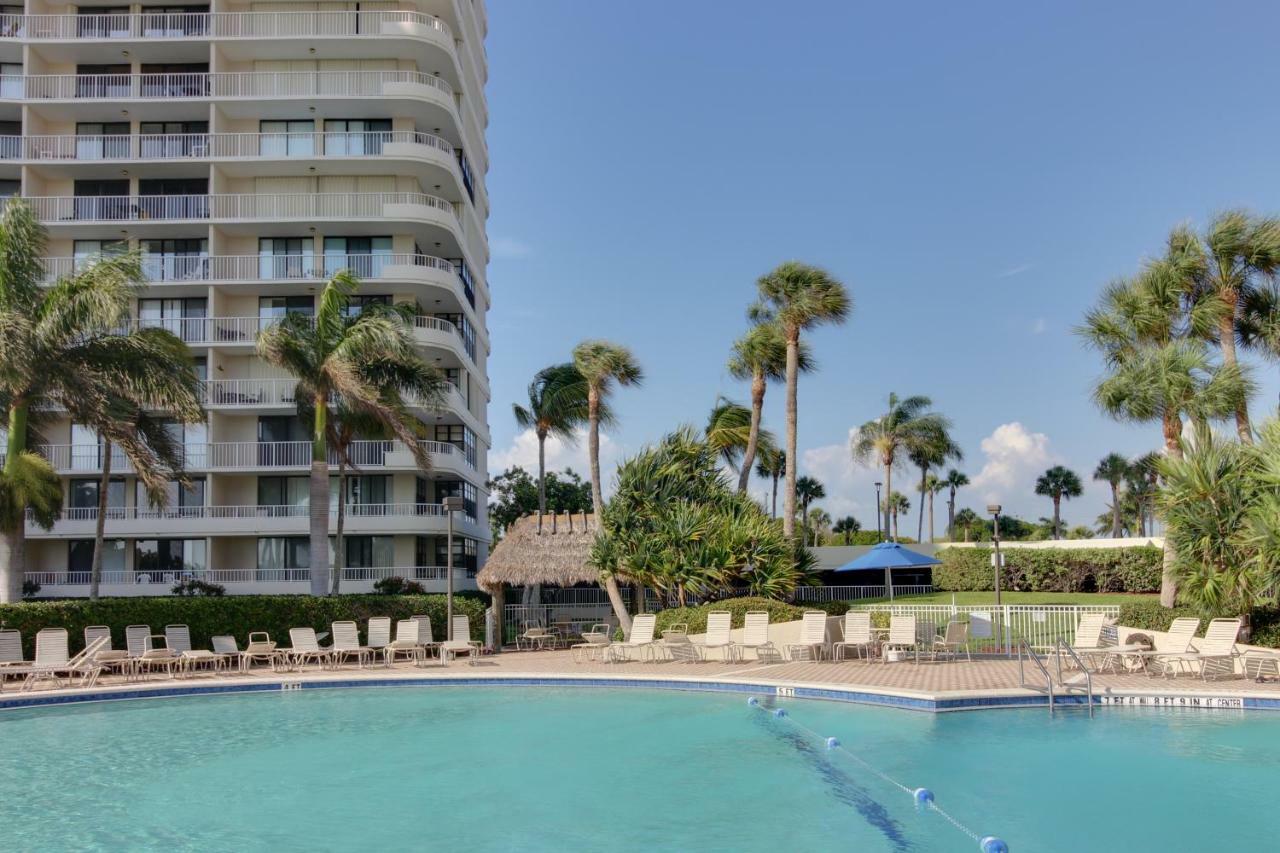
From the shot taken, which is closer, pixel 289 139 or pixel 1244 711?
pixel 1244 711

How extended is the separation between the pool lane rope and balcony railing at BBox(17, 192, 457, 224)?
26600mm

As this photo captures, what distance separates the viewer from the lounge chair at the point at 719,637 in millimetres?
22391

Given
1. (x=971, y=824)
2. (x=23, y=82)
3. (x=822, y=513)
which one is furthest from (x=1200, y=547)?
(x=822, y=513)

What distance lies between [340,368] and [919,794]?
62.8 feet

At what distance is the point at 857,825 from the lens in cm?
1025

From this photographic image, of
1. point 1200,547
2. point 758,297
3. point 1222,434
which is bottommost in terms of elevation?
point 1200,547

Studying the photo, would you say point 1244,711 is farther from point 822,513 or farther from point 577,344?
point 822,513

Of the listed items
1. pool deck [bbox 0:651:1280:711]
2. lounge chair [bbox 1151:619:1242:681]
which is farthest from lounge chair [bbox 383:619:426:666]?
lounge chair [bbox 1151:619:1242:681]

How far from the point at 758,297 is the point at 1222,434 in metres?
14.7

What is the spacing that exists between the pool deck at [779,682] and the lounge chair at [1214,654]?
283mm

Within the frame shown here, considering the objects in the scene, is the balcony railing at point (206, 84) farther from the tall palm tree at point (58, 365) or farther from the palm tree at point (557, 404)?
the tall palm tree at point (58, 365)

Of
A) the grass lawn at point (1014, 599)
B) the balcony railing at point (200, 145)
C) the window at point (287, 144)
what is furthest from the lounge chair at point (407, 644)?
the window at point (287, 144)

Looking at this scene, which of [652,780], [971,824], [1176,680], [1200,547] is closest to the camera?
[971,824]

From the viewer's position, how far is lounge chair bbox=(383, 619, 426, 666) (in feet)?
74.5
